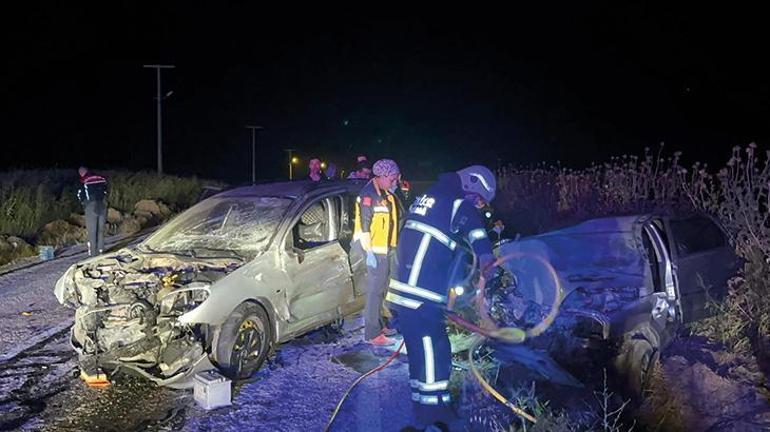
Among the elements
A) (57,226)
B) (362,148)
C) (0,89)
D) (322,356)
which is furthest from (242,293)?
(362,148)

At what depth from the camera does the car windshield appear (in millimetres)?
6543

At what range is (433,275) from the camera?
4613 mm

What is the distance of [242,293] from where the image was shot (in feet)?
19.3

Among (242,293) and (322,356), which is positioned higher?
(242,293)

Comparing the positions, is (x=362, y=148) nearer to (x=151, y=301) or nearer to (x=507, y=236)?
(x=507, y=236)

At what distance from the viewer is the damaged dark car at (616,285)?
5.60 m

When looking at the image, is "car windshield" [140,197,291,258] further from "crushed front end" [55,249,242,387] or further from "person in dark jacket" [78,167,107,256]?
"person in dark jacket" [78,167,107,256]

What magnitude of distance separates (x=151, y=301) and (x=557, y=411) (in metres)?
3.26

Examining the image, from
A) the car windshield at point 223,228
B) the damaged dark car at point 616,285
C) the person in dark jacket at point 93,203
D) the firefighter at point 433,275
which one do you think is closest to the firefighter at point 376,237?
the car windshield at point 223,228

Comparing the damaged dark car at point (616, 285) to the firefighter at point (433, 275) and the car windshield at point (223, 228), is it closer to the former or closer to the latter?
the firefighter at point (433, 275)

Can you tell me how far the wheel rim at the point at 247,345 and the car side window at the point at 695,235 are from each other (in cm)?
392

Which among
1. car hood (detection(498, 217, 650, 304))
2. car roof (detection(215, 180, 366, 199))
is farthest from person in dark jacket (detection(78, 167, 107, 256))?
car hood (detection(498, 217, 650, 304))

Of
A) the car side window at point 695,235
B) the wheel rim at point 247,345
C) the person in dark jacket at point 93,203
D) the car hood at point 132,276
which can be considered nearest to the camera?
the wheel rim at point 247,345

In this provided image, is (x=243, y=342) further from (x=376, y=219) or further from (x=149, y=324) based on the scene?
(x=376, y=219)
